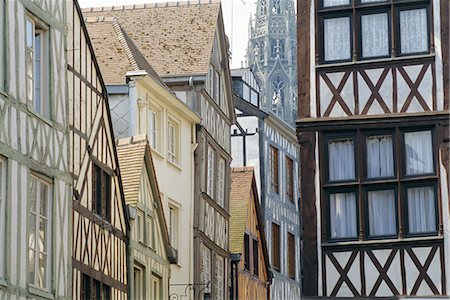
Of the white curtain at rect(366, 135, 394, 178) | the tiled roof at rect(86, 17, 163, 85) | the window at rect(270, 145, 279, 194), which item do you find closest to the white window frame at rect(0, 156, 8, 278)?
the white curtain at rect(366, 135, 394, 178)

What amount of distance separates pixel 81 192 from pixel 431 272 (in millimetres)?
5594

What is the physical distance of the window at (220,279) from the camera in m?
33.2

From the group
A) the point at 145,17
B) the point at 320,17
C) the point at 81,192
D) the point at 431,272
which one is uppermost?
the point at 145,17

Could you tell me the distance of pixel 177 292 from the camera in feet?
98.4

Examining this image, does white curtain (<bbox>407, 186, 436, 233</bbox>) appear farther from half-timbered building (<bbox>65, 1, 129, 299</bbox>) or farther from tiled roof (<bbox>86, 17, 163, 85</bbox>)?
tiled roof (<bbox>86, 17, 163, 85</bbox>)

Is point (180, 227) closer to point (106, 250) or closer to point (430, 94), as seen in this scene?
point (106, 250)

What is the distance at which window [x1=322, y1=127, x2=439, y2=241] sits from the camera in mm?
22750

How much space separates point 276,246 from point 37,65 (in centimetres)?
2242

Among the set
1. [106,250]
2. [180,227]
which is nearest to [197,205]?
[180,227]

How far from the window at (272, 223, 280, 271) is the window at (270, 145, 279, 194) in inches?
45.6

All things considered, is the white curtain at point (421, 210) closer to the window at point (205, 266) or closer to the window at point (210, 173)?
the window at point (205, 266)

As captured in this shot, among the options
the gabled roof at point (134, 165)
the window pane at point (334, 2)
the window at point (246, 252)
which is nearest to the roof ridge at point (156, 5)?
the window at point (246, 252)

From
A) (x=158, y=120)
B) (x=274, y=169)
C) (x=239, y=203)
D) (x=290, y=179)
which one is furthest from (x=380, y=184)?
(x=290, y=179)

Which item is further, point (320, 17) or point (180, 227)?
point (180, 227)
